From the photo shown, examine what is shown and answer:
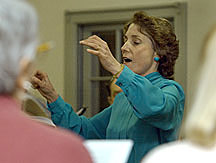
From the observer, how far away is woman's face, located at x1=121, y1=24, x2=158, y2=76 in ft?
8.55

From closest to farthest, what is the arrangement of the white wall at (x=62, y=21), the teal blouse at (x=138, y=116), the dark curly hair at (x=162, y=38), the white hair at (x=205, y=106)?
1. the white hair at (x=205, y=106)
2. the teal blouse at (x=138, y=116)
3. the dark curly hair at (x=162, y=38)
4. the white wall at (x=62, y=21)

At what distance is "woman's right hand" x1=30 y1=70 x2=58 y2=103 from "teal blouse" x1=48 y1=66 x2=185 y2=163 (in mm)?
34

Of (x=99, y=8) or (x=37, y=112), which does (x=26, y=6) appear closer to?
(x=37, y=112)

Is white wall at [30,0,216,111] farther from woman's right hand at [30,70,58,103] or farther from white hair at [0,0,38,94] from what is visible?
white hair at [0,0,38,94]

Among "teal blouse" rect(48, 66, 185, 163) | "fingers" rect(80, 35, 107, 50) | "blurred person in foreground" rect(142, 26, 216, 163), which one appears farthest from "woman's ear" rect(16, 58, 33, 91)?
"fingers" rect(80, 35, 107, 50)

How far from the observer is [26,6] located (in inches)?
44.4

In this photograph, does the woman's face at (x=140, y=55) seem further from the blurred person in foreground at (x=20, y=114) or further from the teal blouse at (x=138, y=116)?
the blurred person in foreground at (x=20, y=114)

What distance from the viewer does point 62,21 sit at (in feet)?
16.7

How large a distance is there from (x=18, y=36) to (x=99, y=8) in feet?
12.9

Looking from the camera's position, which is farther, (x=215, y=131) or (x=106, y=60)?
(x=106, y=60)

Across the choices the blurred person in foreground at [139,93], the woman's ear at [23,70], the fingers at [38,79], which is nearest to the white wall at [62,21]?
the blurred person in foreground at [139,93]

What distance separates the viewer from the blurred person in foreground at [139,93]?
226cm

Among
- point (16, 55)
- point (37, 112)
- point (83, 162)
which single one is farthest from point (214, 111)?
point (37, 112)

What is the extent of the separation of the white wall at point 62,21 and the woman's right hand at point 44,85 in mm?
2108
